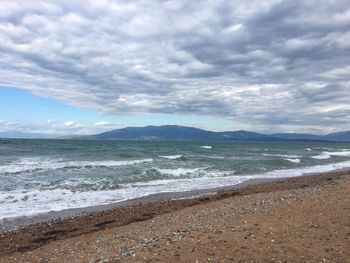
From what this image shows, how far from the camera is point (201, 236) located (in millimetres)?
8461

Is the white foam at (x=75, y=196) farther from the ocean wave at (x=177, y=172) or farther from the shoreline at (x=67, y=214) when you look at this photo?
the ocean wave at (x=177, y=172)

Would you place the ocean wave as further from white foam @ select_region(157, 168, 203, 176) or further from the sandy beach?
the sandy beach

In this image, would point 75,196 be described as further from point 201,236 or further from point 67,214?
point 201,236

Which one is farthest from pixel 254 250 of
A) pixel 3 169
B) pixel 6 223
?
pixel 3 169

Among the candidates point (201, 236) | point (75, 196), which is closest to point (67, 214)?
point (75, 196)

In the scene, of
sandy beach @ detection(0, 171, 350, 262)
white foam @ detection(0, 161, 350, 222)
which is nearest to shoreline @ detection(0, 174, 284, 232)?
white foam @ detection(0, 161, 350, 222)

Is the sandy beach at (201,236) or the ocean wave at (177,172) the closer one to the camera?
the sandy beach at (201,236)

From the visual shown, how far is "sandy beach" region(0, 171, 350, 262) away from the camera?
7.42m

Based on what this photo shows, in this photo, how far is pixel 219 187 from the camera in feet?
72.1

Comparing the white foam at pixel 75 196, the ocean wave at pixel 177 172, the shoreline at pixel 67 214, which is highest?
the ocean wave at pixel 177 172

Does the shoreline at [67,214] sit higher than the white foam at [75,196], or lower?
lower

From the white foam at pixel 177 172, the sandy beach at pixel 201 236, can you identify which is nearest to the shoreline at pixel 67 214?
the sandy beach at pixel 201 236

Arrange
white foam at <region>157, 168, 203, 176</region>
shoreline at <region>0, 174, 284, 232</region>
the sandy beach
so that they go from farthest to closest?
white foam at <region>157, 168, 203, 176</region> → shoreline at <region>0, 174, 284, 232</region> → the sandy beach

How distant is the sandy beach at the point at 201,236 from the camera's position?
7.42 metres
